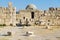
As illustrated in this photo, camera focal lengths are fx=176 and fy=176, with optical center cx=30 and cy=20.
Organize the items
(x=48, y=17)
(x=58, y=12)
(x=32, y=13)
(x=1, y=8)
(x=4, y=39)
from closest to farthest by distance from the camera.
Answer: (x=4, y=39), (x=1, y=8), (x=48, y=17), (x=58, y=12), (x=32, y=13)

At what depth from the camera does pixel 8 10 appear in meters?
28.2

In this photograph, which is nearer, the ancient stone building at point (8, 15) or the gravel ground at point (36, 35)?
the gravel ground at point (36, 35)

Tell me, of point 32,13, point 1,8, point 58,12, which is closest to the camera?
point 1,8

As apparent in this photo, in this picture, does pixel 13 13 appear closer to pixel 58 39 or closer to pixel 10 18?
pixel 10 18

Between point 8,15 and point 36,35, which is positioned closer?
point 36,35

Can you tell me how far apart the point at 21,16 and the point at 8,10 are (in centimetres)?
1356

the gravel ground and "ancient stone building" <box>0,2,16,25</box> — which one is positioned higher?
"ancient stone building" <box>0,2,16,25</box>

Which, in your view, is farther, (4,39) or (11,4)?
(11,4)

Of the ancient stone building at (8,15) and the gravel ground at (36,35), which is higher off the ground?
the ancient stone building at (8,15)

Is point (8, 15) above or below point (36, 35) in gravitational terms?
above

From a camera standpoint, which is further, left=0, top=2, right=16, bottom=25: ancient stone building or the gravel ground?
left=0, top=2, right=16, bottom=25: ancient stone building

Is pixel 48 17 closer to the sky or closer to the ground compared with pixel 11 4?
closer to the ground

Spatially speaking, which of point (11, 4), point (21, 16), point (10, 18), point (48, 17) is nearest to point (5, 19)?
point (10, 18)

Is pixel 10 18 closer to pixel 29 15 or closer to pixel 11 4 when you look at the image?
pixel 11 4
